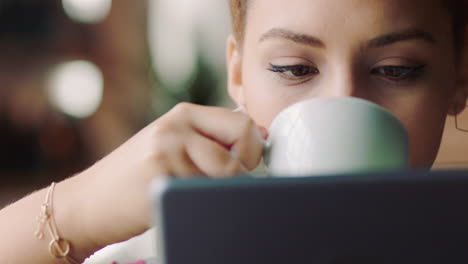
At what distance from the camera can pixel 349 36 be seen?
0.75 m

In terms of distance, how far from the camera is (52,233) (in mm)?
670

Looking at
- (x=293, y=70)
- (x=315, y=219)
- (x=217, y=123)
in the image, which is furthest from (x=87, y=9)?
(x=315, y=219)

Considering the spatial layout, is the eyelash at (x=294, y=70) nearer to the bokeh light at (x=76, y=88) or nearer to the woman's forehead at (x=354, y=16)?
the woman's forehead at (x=354, y=16)

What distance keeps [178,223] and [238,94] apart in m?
0.80

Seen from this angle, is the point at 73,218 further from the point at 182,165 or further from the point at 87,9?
the point at 87,9

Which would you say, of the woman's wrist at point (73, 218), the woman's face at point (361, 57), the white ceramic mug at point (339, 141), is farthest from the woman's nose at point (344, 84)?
the woman's wrist at point (73, 218)

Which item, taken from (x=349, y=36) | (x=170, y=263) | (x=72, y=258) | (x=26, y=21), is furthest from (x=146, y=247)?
(x=26, y=21)

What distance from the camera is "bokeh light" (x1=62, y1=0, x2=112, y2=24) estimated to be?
437cm

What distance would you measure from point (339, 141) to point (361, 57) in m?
0.30

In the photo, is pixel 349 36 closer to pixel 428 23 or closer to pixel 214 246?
pixel 428 23

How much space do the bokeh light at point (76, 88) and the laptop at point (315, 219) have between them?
4.26 meters

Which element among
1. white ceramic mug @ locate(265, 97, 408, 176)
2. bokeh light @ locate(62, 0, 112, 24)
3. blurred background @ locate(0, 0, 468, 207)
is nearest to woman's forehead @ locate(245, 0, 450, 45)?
white ceramic mug @ locate(265, 97, 408, 176)

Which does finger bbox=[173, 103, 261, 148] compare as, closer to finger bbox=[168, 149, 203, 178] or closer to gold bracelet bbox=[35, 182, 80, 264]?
finger bbox=[168, 149, 203, 178]

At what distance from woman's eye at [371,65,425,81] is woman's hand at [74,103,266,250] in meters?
0.33
